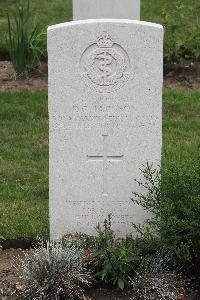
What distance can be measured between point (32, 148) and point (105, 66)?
2.75m

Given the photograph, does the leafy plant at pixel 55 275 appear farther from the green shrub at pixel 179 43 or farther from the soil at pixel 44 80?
the green shrub at pixel 179 43

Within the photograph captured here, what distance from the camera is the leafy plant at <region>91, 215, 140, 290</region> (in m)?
4.90

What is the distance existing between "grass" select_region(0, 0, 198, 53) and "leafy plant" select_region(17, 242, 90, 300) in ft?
22.8

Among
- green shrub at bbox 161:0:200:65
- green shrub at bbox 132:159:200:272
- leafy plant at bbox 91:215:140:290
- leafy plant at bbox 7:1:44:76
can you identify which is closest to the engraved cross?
green shrub at bbox 132:159:200:272

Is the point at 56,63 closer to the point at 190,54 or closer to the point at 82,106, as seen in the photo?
the point at 82,106

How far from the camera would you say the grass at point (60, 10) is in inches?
471

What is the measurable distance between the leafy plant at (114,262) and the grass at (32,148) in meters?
0.77

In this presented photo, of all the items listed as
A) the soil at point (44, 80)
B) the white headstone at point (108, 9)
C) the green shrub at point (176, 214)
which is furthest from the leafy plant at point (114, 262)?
the soil at point (44, 80)

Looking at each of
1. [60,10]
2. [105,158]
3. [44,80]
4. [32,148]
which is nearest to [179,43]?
[44,80]

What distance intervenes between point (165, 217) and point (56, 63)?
1.21 meters

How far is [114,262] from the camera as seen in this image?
16.2 ft

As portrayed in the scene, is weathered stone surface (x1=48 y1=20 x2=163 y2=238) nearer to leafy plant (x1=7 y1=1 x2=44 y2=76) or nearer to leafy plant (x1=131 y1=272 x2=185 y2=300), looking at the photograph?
leafy plant (x1=131 y1=272 x2=185 y2=300)

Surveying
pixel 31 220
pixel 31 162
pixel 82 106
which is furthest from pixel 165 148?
Result: pixel 82 106

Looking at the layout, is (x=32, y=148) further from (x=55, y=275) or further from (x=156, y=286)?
(x=156, y=286)
